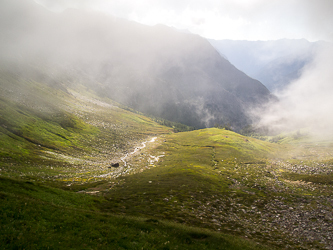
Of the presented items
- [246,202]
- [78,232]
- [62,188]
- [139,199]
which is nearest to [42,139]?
[62,188]

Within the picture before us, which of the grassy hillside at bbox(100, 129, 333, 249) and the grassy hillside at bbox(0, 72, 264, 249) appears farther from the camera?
the grassy hillside at bbox(100, 129, 333, 249)

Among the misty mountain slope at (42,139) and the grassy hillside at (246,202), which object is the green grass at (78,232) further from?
the misty mountain slope at (42,139)

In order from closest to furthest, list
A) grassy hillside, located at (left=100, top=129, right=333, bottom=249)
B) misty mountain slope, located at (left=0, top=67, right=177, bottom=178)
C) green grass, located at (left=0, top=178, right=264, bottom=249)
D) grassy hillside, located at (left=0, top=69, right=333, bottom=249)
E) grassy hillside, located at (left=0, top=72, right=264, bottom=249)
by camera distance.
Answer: green grass, located at (left=0, top=178, right=264, bottom=249)
grassy hillside, located at (left=0, top=72, right=264, bottom=249)
grassy hillside, located at (left=0, top=69, right=333, bottom=249)
grassy hillside, located at (left=100, top=129, right=333, bottom=249)
misty mountain slope, located at (left=0, top=67, right=177, bottom=178)

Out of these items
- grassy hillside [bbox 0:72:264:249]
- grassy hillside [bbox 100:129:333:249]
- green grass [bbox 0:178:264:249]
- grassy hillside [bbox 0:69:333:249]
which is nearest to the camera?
green grass [bbox 0:178:264:249]

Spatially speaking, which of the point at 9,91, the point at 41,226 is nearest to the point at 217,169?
the point at 41,226

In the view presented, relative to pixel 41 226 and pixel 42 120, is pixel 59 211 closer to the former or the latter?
pixel 41 226

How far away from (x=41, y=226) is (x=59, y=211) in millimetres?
5445

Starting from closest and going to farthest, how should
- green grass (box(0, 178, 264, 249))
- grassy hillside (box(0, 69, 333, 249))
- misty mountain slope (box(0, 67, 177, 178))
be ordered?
green grass (box(0, 178, 264, 249))
grassy hillside (box(0, 69, 333, 249))
misty mountain slope (box(0, 67, 177, 178))

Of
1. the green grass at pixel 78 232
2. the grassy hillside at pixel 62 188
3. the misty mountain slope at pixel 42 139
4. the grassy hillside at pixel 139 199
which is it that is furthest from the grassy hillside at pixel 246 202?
the misty mountain slope at pixel 42 139

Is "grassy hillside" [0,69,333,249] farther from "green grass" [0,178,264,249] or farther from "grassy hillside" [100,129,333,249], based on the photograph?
"grassy hillside" [100,129,333,249]

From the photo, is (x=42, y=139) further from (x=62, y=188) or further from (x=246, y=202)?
(x=246, y=202)

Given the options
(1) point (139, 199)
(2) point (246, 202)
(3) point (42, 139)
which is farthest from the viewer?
(3) point (42, 139)

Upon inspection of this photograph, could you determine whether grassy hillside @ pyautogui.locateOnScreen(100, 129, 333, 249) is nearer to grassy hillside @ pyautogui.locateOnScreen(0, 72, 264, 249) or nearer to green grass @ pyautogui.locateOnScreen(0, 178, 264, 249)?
grassy hillside @ pyautogui.locateOnScreen(0, 72, 264, 249)

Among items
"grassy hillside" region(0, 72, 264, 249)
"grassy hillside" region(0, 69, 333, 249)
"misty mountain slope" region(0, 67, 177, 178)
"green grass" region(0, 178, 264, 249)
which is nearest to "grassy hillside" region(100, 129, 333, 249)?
"grassy hillside" region(0, 69, 333, 249)
